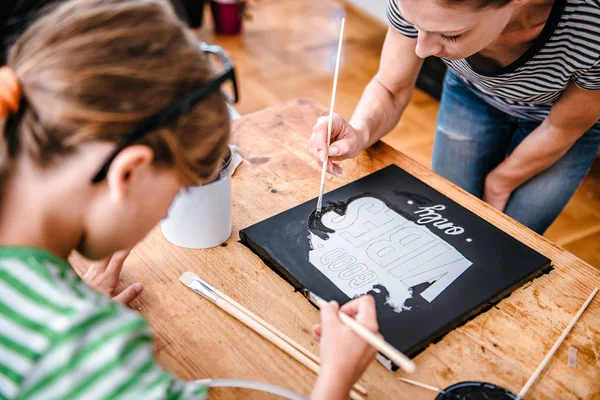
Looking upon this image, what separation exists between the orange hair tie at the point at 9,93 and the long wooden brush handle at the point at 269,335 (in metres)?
0.34

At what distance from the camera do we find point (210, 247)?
2.55 ft

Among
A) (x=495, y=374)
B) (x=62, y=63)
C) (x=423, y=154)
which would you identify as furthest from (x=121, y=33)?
(x=423, y=154)

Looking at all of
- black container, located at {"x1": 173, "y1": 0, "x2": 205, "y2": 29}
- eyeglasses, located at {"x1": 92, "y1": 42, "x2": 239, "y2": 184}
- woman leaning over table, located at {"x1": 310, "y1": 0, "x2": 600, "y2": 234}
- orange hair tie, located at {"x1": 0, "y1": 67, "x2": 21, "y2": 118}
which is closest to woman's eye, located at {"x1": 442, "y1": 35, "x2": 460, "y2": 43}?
woman leaning over table, located at {"x1": 310, "y1": 0, "x2": 600, "y2": 234}

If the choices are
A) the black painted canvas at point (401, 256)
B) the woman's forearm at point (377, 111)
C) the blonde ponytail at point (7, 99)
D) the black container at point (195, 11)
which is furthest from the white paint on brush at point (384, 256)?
the black container at point (195, 11)

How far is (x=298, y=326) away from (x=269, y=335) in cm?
4

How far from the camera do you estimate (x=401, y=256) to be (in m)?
0.76

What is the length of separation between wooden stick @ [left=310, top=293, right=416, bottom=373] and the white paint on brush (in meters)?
0.11

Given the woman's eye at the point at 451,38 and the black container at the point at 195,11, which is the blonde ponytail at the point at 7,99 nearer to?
the woman's eye at the point at 451,38

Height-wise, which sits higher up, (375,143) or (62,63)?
(62,63)

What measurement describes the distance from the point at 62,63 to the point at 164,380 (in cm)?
30

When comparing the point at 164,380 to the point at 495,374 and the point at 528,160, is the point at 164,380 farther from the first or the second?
the point at 528,160

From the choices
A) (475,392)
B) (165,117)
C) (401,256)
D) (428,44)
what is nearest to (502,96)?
(428,44)

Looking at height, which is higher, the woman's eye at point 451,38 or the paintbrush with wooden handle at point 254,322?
the woman's eye at point 451,38

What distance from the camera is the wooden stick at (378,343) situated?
52 centimetres
